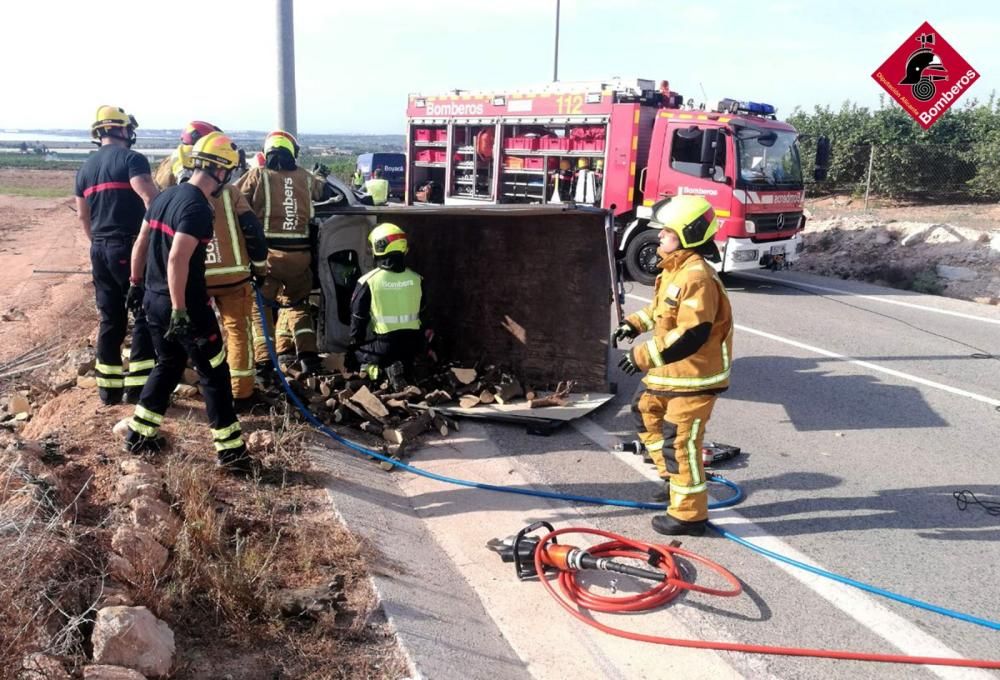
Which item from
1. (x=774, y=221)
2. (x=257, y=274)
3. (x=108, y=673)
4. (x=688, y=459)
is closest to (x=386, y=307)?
(x=257, y=274)

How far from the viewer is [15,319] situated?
9.75 metres

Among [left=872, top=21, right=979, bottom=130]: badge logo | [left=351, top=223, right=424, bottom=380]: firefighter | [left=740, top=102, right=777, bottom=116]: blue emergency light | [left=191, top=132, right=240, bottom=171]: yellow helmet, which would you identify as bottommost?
[left=351, top=223, right=424, bottom=380]: firefighter

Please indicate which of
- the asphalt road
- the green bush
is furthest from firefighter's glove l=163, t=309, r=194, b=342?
the green bush

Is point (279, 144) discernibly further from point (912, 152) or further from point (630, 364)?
point (912, 152)

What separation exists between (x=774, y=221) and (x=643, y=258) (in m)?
2.08

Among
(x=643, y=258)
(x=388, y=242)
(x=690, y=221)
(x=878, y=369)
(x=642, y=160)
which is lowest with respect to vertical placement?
(x=878, y=369)

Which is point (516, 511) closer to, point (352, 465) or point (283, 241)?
point (352, 465)

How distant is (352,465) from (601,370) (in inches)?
91.9

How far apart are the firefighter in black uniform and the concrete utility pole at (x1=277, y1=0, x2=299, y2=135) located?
21.6 feet

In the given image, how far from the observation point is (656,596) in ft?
11.7

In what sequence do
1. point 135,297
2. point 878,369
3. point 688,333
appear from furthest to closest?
point 878,369 → point 135,297 → point 688,333

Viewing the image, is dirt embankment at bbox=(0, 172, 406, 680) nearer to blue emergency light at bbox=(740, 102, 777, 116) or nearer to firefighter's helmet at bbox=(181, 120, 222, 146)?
firefighter's helmet at bbox=(181, 120, 222, 146)

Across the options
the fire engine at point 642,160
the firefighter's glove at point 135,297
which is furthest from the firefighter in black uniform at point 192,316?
the fire engine at point 642,160

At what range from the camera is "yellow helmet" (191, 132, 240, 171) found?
4.45m
